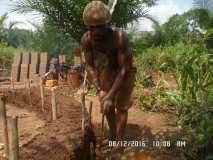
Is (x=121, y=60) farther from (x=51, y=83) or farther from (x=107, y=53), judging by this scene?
(x=51, y=83)

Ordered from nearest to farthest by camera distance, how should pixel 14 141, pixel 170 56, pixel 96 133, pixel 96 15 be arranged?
pixel 14 141
pixel 96 15
pixel 96 133
pixel 170 56

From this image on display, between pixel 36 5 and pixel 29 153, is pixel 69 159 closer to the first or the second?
pixel 29 153

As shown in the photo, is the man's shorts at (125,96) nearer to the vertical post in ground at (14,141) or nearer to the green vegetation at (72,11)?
the vertical post in ground at (14,141)

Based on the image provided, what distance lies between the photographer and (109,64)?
4492 millimetres

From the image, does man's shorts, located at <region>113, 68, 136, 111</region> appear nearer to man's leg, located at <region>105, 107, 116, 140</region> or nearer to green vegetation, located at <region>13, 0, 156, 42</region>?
man's leg, located at <region>105, 107, 116, 140</region>

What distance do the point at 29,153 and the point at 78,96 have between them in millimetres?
5664

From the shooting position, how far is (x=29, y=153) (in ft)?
13.0

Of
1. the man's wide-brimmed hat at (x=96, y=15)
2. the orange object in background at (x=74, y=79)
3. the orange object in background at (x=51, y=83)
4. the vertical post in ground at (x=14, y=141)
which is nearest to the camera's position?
the vertical post in ground at (x=14, y=141)

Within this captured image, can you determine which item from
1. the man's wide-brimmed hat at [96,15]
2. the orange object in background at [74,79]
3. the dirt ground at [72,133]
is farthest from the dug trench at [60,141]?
the orange object in background at [74,79]

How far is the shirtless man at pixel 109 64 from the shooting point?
13.5ft

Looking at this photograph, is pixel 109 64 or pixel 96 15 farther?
pixel 109 64

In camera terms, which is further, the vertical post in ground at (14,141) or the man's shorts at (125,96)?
the man's shorts at (125,96)
